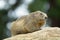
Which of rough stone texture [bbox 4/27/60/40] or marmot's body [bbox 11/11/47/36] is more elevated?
marmot's body [bbox 11/11/47/36]

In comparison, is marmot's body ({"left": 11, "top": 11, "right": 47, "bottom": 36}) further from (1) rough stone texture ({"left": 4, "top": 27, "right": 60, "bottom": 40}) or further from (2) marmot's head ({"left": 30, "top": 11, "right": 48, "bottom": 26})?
(1) rough stone texture ({"left": 4, "top": 27, "right": 60, "bottom": 40})

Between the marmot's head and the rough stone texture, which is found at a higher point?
the marmot's head

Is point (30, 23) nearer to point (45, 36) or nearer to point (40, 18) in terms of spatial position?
point (40, 18)

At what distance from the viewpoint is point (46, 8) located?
15.8ft

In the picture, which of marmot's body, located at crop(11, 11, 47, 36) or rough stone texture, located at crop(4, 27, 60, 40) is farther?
marmot's body, located at crop(11, 11, 47, 36)

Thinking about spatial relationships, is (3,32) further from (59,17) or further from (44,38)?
(44,38)

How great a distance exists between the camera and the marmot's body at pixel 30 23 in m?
2.14

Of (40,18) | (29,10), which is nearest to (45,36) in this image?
(40,18)

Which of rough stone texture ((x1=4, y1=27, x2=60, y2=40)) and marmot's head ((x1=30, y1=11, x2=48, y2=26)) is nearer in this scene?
rough stone texture ((x1=4, y1=27, x2=60, y2=40))

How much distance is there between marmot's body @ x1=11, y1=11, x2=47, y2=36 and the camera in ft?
7.01

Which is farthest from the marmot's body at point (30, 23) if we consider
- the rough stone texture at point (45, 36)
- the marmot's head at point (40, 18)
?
the rough stone texture at point (45, 36)

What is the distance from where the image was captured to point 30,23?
2193 mm

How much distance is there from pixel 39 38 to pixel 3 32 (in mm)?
2898

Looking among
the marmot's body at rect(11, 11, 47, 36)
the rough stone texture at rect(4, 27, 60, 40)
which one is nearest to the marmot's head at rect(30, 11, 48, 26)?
the marmot's body at rect(11, 11, 47, 36)
